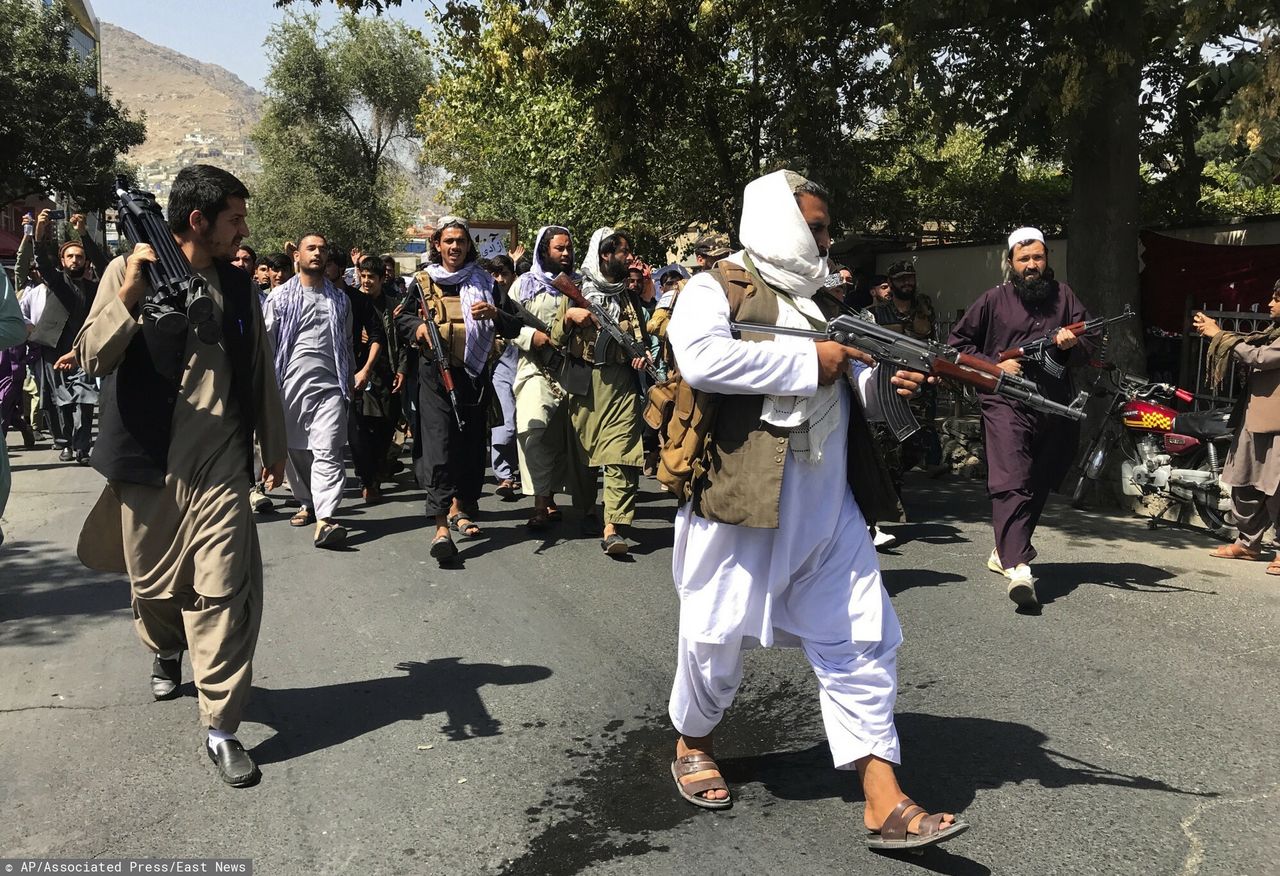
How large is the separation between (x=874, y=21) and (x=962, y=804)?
25.8ft

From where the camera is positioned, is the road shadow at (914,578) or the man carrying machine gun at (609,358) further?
the man carrying machine gun at (609,358)

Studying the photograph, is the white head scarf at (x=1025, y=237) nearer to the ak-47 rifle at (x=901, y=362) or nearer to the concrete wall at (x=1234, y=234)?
the ak-47 rifle at (x=901, y=362)

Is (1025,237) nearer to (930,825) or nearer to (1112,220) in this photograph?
(1112,220)

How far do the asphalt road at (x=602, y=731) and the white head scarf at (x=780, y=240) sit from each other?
165cm

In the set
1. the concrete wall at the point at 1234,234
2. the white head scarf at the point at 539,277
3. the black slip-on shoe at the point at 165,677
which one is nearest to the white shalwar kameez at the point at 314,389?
the white head scarf at the point at 539,277

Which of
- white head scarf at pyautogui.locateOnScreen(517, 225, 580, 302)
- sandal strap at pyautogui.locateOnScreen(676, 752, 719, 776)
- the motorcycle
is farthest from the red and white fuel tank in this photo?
sandal strap at pyautogui.locateOnScreen(676, 752, 719, 776)

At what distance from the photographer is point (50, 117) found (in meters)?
29.5

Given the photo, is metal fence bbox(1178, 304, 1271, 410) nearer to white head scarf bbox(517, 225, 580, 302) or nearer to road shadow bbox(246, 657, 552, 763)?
white head scarf bbox(517, 225, 580, 302)

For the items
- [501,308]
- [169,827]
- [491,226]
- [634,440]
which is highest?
[491,226]

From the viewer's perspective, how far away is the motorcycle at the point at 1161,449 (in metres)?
8.04

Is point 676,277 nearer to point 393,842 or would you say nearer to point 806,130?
point 806,130

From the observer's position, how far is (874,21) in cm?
988

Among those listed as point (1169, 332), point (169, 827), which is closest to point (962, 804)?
point (169, 827)

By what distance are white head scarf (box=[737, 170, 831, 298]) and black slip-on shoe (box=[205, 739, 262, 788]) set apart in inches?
92.6
